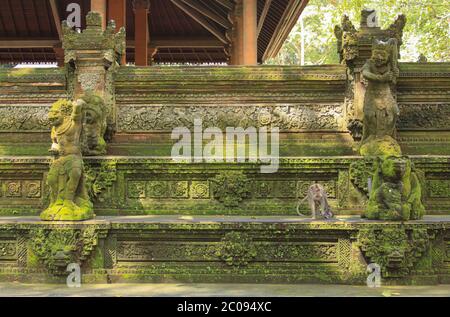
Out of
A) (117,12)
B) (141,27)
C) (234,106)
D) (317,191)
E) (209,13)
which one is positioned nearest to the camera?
(317,191)

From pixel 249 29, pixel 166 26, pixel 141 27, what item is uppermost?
pixel 166 26

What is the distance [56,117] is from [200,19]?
14207 mm

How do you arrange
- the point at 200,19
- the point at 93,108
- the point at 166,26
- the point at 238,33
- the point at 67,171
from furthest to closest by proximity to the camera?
1. the point at 166,26
2. the point at 200,19
3. the point at 238,33
4. the point at 93,108
5. the point at 67,171

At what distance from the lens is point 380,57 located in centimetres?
788

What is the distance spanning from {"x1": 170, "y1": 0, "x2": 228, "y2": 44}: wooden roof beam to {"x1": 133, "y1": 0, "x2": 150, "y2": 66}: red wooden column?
0.98 metres

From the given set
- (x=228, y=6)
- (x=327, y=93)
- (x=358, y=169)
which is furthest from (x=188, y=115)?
(x=228, y=6)

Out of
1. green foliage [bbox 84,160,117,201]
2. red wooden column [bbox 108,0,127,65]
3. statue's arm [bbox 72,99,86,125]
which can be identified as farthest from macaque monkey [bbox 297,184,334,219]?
red wooden column [bbox 108,0,127,65]

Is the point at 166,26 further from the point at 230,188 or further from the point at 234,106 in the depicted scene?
the point at 230,188

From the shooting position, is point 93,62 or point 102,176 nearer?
point 102,176

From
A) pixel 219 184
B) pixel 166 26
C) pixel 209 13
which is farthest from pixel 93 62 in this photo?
pixel 166 26

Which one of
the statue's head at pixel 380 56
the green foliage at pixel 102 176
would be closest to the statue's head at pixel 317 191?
the statue's head at pixel 380 56

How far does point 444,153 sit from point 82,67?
16.7ft
